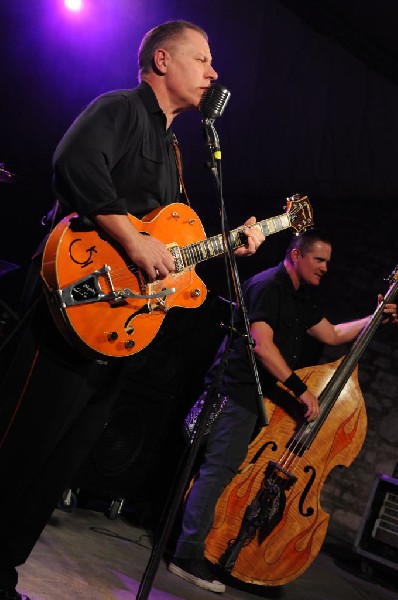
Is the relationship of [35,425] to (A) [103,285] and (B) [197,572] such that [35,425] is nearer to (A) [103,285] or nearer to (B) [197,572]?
(A) [103,285]

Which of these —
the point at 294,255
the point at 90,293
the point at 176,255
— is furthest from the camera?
the point at 294,255

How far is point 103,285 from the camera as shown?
2.07m

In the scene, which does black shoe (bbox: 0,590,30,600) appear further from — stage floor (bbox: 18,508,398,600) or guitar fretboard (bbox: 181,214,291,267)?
guitar fretboard (bbox: 181,214,291,267)

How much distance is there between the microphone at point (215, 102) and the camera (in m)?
2.22

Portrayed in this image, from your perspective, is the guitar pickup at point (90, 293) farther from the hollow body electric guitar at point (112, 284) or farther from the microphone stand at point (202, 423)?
the microphone stand at point (202, 423)

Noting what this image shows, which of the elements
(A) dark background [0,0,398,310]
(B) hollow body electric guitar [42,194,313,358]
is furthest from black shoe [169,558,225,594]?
(A) dark background [0,0,398,310]

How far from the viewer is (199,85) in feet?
7.76

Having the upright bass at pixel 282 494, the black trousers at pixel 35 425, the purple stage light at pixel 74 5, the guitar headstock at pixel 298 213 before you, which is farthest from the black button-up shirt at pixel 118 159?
the purple stage light at pixel 74 5

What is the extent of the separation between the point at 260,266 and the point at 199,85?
16.9 feet

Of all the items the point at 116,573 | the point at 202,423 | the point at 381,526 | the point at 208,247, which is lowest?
the point at 116,573

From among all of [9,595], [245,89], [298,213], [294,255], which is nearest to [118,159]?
[298,213]

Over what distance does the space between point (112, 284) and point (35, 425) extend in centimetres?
54

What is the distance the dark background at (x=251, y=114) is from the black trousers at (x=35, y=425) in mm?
2460

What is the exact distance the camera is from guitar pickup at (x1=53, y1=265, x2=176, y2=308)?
196 centimetres
